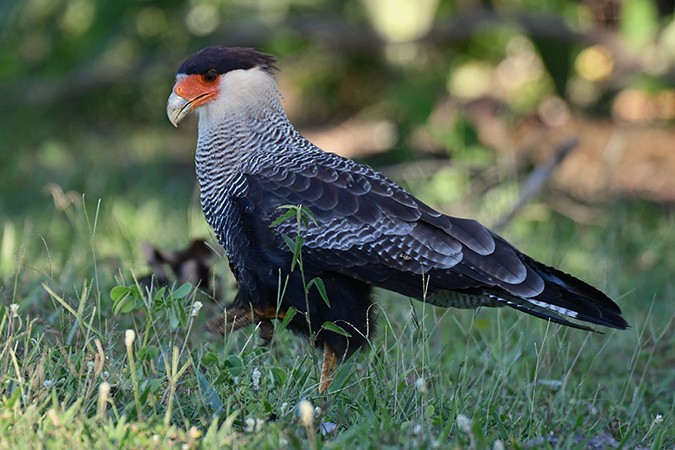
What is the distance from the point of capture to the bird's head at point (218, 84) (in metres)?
4.35

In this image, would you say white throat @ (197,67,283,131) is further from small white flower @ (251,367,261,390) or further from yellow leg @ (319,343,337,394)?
small white flower @ (251,367,261,390)

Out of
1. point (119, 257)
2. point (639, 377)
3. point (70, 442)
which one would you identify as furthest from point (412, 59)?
point (70, 442)

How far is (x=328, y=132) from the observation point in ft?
32.0

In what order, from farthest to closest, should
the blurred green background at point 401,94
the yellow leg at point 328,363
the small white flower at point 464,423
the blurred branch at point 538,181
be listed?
1. the blurred green background at point 401,94
2. the blurred branch at point 538,181
3. the yellow leg at point 328,363
4. the small white flower at point 464,423

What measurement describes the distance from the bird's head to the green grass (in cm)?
70


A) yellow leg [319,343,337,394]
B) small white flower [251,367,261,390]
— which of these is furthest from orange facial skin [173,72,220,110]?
small white flower [251,367,261,390]

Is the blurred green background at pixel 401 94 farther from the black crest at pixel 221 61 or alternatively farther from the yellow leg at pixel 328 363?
the yellow leg at pixel 328 363

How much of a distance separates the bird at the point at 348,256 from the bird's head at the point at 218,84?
273 mm

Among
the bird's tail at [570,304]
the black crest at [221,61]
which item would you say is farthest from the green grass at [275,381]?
the black crest at [221,61]

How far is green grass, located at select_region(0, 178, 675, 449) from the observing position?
9.76 ft

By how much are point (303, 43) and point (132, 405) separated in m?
6.69

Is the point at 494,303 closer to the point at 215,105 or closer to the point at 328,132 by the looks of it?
the point at 215,105

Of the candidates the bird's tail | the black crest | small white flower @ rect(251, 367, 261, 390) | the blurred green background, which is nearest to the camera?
small white flower @ rect(251, 367, 261, 390)

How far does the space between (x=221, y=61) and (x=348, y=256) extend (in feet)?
3.46
